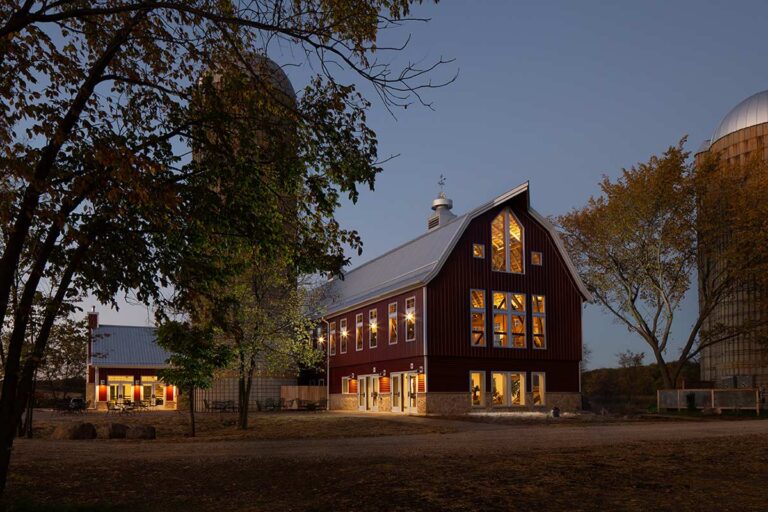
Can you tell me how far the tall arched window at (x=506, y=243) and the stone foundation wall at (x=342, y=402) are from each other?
42.9 feet

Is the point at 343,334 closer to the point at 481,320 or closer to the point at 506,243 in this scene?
the point at 481,320

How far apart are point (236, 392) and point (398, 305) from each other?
57.6 feet

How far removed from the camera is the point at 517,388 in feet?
126

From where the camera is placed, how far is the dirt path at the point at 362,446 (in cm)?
1652

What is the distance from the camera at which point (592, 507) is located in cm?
956

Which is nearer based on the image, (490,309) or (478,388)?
(478,388)

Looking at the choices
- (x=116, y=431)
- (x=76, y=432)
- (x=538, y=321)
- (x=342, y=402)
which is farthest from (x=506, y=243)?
(x=76, y=432)

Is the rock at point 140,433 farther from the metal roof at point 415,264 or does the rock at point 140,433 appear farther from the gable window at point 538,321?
the gable window at point 538,321

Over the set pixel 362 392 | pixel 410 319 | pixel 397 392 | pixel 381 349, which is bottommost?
pixel 362 392

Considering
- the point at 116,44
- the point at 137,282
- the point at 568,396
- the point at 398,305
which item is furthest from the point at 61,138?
the point at 568,396

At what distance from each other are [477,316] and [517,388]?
4449mm

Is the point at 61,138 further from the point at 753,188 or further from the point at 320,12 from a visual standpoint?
the point at 753,188

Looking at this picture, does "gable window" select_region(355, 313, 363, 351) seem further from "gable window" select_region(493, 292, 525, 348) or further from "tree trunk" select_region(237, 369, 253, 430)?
"tree trunk" select_region(237, 369, 253, 430)

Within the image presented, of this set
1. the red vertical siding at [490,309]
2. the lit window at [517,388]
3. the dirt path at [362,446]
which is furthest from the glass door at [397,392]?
the dirt path at [362,446]
